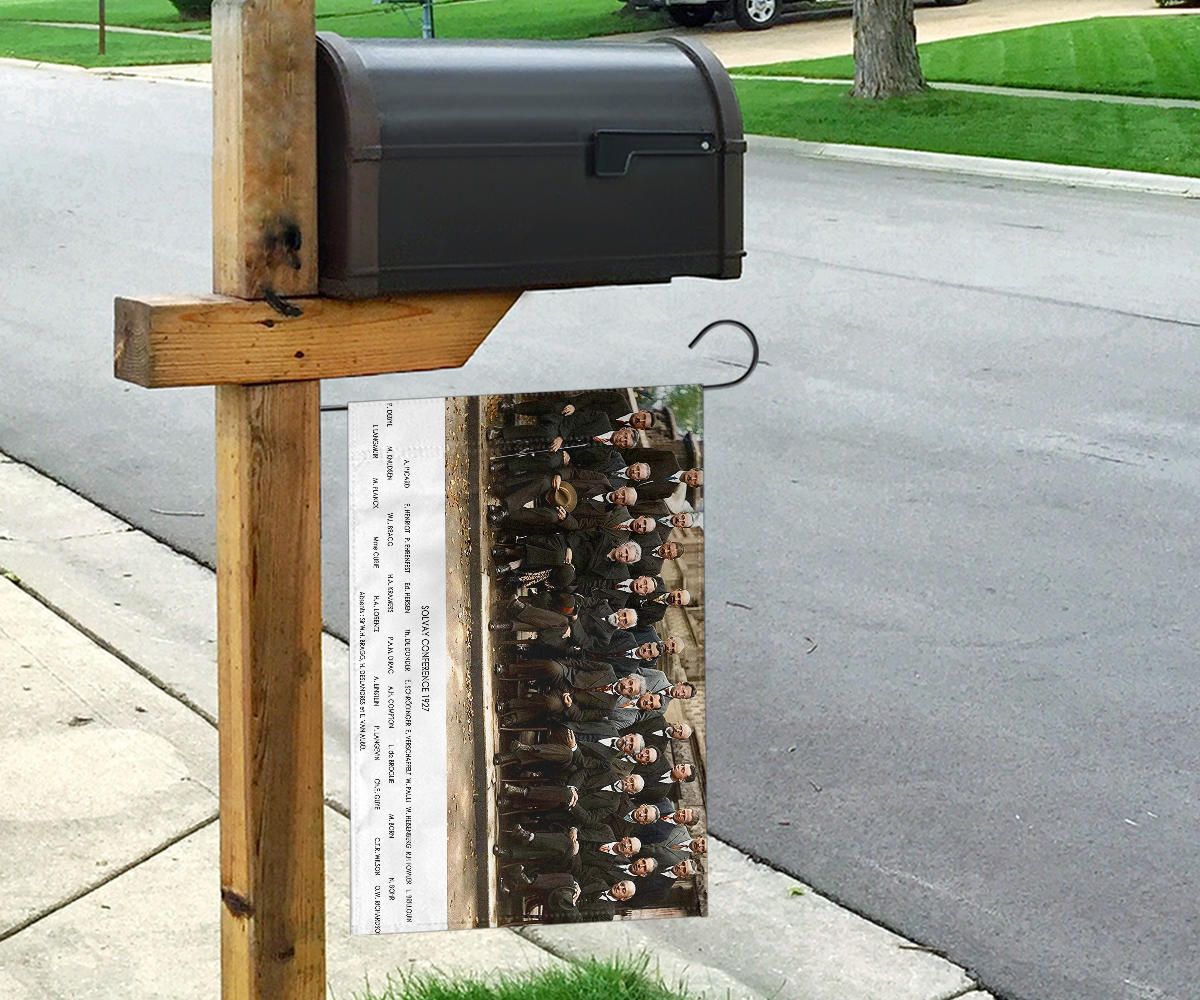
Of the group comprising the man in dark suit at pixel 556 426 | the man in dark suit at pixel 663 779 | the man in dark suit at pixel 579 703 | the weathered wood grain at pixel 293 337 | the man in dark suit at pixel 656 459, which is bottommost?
the man in dark suit at pixel 663 779

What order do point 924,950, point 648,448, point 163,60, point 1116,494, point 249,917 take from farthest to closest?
point 163,60
point 1116,494
point 924,950
point 648,448
point 249,917

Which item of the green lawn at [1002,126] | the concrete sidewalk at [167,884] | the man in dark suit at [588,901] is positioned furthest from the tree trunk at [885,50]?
the man in dark suit at [588,901]

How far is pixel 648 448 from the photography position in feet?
9.13

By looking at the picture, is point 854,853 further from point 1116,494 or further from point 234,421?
point 1116,494

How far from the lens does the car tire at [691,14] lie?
96.6 ft

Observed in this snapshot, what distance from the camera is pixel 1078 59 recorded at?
22.8 meters

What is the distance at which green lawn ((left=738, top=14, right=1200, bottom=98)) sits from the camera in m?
20.7

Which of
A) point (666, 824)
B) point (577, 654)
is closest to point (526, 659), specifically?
point (577, 654)

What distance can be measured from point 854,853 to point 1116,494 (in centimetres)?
310

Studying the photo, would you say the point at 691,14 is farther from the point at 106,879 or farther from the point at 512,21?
the point at 106,879

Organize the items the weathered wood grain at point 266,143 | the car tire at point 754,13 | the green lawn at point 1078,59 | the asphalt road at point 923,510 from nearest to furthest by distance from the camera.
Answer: the weathered wood grain at point 266,143, the asphalt road at point 923,510, the green lawn at point 1078,59, the car tire at point 754,13

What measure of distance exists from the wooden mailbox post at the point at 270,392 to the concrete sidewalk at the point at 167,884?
958 mm

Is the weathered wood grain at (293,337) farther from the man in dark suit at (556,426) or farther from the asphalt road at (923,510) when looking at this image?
the asphalt road at (923,510)

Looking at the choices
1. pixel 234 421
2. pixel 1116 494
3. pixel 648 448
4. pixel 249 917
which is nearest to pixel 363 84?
pixel 234 421
